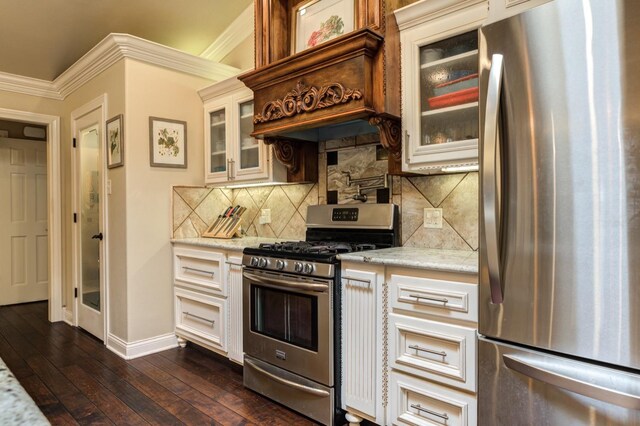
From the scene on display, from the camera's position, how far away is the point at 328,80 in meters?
2.26

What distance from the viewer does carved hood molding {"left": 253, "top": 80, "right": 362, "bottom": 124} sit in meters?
2.17

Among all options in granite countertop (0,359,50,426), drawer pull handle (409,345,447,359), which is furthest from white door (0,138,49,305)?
granite countertop (0,359,50,426)

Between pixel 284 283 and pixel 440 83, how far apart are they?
1326 mm

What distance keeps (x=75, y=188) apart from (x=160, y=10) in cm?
185

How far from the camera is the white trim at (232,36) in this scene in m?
3.63

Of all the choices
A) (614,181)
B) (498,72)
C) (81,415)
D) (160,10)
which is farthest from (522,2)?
(160,10)

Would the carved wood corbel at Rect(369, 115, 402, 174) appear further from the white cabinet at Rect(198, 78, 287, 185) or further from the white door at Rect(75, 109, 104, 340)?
the white door at Rect(75, 109, 104, 340)

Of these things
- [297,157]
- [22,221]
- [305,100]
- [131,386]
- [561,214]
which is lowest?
[131,386]

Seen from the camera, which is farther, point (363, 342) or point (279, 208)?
point (279, 208)

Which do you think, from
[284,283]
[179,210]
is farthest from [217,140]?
[284,283]

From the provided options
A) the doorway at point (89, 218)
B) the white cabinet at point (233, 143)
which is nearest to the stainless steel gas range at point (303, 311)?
the white cabinet at point (233, 143)

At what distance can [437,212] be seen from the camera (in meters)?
2.32

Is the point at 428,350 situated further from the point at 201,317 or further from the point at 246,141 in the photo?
the point at 246,141

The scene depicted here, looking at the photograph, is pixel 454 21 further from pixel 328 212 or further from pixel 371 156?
pixel 328 212
